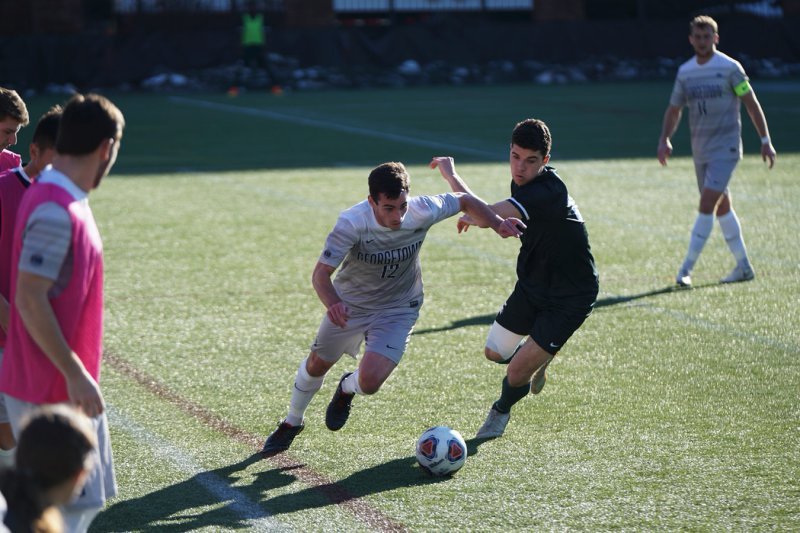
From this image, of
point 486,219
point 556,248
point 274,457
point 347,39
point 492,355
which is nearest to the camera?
point 486,219

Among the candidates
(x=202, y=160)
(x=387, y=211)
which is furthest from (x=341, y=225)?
(x=202, y=160)

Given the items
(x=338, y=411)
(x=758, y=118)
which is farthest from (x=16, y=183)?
(x=758, y=118)

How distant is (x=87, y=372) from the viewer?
3.94 m

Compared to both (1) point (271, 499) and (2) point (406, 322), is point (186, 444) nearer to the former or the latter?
(1) point (271, 499)

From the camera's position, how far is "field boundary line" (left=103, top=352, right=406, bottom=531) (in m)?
5.21

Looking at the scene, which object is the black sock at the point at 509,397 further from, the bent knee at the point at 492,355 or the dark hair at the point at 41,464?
the dark hair at the point at 41,464

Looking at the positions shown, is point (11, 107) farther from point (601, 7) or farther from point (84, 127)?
point (601, 7)

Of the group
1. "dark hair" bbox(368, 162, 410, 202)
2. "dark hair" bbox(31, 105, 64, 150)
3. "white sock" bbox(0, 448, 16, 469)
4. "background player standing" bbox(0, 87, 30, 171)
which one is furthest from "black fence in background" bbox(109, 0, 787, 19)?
"dark hair" bbox(31, 105, 64, 150)

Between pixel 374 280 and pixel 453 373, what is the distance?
1.55 metres

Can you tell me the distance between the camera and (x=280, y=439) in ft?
20.4

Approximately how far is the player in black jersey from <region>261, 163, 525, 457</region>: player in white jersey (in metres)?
0.31

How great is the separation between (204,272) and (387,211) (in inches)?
212

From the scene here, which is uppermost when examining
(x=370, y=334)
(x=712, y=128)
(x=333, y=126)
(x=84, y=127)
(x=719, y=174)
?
(x=84, y=127)

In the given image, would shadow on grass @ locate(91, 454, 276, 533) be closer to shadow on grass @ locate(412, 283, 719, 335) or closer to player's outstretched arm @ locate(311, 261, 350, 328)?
player's outstretched arm @ locate(311, 261, 350, 328)
